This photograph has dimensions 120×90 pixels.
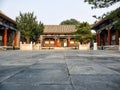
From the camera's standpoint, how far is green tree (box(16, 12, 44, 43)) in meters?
42.4

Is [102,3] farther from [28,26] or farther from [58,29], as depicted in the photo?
[58,29]

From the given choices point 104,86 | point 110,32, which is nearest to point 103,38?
point 110,32

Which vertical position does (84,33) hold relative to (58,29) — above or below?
below

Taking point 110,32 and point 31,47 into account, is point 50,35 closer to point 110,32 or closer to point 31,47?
point 31,47

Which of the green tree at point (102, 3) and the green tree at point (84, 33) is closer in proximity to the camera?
the green tree at point (102, 3)

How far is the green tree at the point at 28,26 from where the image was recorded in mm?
42406

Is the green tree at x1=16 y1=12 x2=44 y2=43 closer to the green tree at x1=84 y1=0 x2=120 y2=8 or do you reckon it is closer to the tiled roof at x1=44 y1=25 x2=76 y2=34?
the tiled roof at x1=44 y1=25 x2=76 y2=34

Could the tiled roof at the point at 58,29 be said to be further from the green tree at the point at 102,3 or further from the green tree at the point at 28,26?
the green tree at the point at 102,3

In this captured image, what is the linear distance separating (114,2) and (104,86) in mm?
10844

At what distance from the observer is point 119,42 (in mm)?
33219

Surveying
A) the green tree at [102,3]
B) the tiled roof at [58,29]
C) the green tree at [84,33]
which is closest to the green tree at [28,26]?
the green tree at [84,33]

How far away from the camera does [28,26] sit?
140ft

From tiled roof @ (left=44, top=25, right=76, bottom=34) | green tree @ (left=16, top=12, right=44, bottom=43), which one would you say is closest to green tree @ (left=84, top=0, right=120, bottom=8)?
green tree @ (left=16, top=12, right=44, bottom=43)

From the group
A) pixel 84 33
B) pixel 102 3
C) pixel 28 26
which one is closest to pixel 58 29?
pixel 84 33
